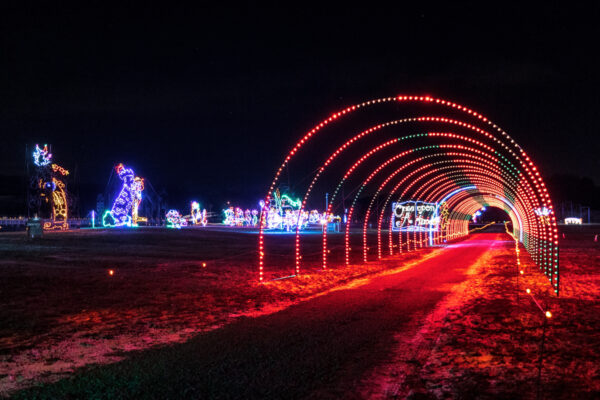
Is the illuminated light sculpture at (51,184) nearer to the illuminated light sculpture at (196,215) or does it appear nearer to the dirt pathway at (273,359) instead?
the illuminated light sculpture at (196,215)

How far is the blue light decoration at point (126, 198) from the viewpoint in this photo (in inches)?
2373

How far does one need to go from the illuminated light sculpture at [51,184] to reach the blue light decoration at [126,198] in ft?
18.8

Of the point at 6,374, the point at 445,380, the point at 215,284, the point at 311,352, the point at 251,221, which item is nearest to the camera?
the point at 445,380

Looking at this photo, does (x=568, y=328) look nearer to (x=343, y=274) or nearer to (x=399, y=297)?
(x=399, y=297)

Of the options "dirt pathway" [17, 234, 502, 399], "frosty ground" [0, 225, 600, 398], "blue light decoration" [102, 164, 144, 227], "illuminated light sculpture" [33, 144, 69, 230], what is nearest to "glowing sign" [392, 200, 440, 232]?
"frosty ground" [0, 225, 600, 398]

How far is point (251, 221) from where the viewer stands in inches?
3871

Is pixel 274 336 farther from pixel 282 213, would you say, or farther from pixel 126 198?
pixel 282 213

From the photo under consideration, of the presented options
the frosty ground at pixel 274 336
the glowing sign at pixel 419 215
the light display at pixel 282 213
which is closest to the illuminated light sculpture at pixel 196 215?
the light display at pixel 282 213

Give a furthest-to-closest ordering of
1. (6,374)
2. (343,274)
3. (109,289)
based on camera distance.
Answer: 1. (343,274)
2. (109,289)
3. (6,374)

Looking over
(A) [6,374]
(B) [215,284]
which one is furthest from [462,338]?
(B) [215,284]

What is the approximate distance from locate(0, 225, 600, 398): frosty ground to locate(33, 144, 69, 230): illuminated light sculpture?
36.7 meters

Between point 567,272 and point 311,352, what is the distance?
1555 centimetres

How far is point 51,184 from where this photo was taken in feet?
172

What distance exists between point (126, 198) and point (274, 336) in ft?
181
